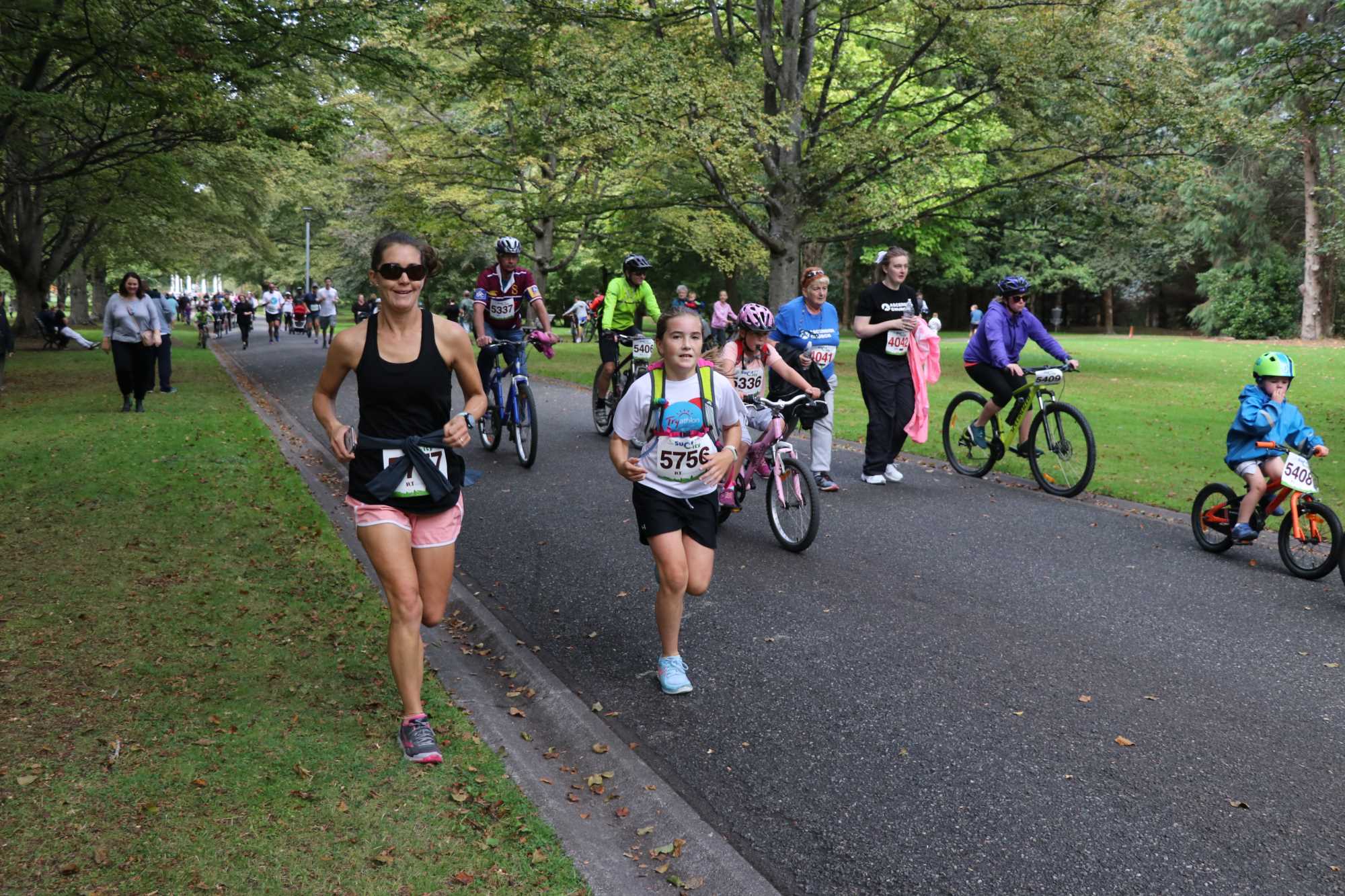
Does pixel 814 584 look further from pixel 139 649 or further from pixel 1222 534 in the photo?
pixel 139 649

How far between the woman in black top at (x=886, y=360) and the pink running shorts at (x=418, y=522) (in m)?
5.96

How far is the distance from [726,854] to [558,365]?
Answer: 72.8 ft

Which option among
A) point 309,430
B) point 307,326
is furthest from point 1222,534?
point 307,326

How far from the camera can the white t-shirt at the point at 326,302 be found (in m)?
32.4

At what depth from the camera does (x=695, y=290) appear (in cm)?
5347

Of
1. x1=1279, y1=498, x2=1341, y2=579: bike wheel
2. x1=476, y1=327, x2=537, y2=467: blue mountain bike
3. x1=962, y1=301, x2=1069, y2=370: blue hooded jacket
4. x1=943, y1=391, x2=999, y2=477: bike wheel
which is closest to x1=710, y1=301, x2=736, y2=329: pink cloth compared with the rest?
x1=476, y1=327, x2=537, y2=467: blue mountain bike

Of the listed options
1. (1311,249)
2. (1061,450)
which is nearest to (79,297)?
(1061,450)

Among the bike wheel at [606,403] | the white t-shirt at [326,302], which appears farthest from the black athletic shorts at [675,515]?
the white t-shirt at [326,302]

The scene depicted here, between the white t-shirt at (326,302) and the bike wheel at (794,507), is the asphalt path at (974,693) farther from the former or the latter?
the white t-shirt at (326,302)

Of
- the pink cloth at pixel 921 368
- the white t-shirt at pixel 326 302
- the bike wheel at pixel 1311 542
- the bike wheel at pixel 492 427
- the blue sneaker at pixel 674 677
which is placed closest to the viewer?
the blue sneaker at pixel 674 677

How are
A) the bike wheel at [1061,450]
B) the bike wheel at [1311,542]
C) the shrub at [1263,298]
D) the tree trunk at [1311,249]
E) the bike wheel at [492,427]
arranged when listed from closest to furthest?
the bike wheel at [1311,542] → the bike wheel at [1061,450] → the bike wheel at [492,427] → the tree trunk at [1311,249] → the shrub at [1263,298]

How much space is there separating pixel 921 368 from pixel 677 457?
224 inches

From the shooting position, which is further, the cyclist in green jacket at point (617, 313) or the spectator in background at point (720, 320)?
the spectator in background at point (720, 320)

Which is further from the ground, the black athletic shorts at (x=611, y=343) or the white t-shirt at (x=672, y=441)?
the black athletic shorts at (x=611, y=343)
